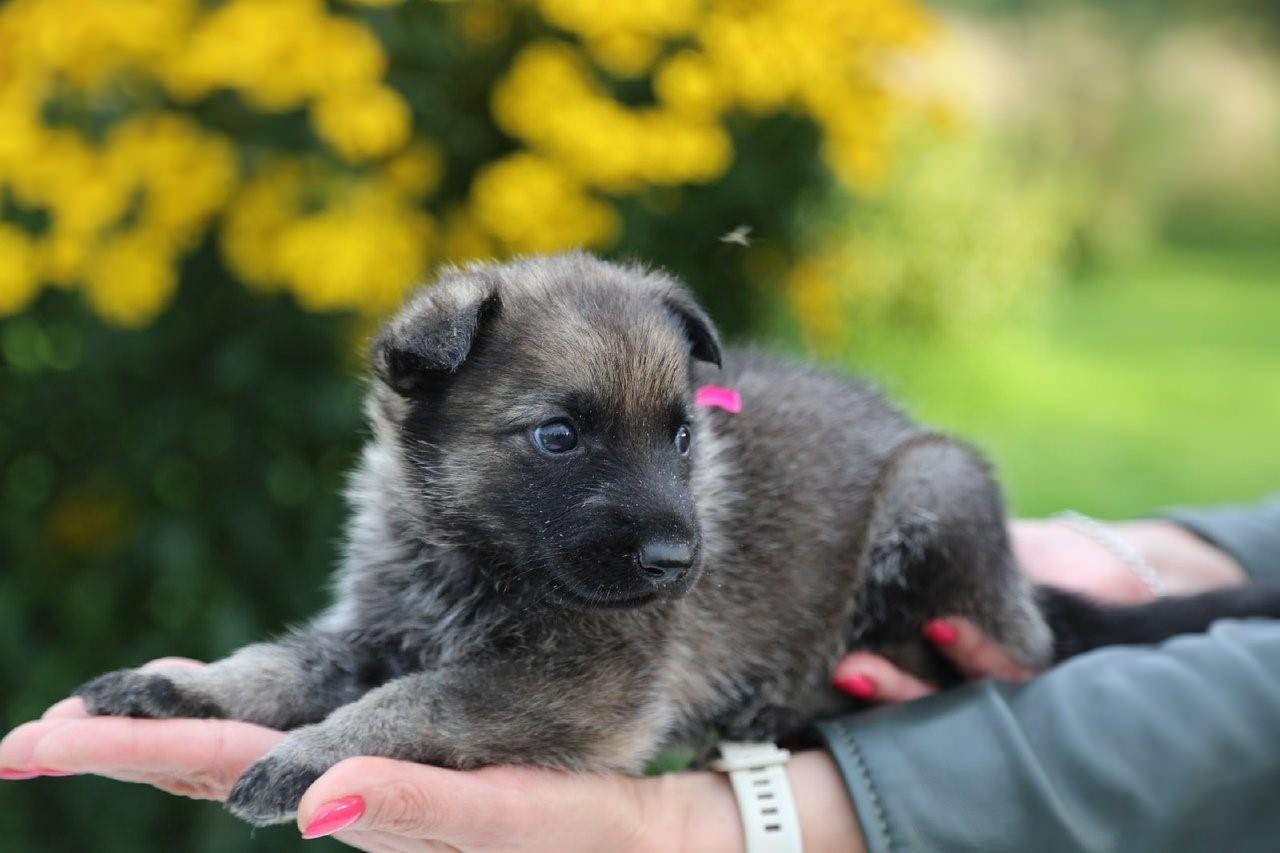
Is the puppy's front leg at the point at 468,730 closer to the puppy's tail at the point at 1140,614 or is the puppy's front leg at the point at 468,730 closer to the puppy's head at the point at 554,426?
the puppy's head at the point at 554,426

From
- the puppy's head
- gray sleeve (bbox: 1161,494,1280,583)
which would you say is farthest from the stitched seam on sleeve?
gray sleeve (bbox: 1161,494,1280,583)

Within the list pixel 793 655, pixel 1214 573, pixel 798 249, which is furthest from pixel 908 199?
pixel 793 655

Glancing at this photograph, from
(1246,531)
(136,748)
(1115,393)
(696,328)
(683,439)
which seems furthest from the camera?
(1115,393)

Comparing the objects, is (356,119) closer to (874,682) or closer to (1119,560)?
(874,682)

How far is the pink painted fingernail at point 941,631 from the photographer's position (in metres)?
3.29

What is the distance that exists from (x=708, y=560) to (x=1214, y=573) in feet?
5.73

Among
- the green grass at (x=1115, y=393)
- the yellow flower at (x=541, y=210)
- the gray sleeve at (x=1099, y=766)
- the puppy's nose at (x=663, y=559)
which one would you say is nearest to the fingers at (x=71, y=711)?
the puppy's nose at (x=663, y=559)

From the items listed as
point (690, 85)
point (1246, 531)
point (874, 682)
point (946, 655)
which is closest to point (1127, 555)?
point (1246, 531)

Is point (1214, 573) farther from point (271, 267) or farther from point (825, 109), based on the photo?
point (271, 267)

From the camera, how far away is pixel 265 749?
2668 mm

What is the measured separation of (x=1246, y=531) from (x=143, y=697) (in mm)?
3131

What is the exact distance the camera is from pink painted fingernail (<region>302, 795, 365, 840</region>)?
7.38ft

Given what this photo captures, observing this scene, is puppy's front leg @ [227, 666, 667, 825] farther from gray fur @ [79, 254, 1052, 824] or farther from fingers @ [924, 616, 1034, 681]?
fingers @ [924, 616, 1034, 681]

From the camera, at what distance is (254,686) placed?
2836 millimetres
